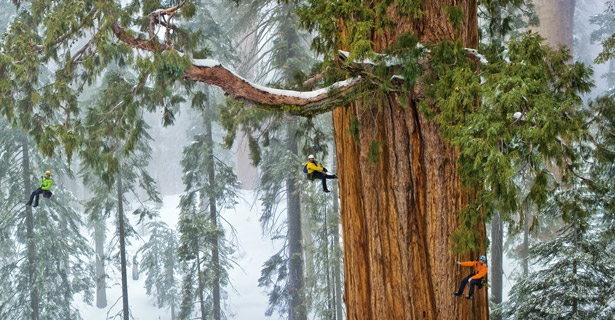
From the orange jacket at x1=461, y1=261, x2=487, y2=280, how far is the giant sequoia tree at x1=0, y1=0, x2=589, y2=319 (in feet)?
0.29

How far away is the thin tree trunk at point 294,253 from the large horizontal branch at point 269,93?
37.7ft

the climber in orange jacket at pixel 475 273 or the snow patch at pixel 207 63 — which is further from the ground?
the snow patch at pixel 207 63

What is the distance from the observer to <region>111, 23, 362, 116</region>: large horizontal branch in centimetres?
431

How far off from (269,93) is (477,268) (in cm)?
215

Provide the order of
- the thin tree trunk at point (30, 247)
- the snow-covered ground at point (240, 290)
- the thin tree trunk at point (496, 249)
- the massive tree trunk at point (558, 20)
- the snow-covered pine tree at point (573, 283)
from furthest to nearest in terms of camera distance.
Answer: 1. the snow-covered ground at point (240, 290)
2. the thin tree trunk at point (30, 247)
3. the massive tree trunk at point (558, 20)
4. the thin tree trunk at point (496, 249)
5. the snow-covered pine tree at point (573, 283)

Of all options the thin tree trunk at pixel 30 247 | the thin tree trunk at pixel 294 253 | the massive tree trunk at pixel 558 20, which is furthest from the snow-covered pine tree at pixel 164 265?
the massive tree trunk at pixel 558 20

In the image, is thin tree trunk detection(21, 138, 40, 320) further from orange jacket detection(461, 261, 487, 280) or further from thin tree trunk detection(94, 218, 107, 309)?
orange jacket detection(461, 261, 487, 280)

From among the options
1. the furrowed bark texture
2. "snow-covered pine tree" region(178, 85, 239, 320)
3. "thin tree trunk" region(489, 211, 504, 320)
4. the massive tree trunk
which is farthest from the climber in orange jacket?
the massive tree trunk

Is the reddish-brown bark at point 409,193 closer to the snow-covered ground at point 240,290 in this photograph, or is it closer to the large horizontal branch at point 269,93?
the large horizontal branch at point 269,93

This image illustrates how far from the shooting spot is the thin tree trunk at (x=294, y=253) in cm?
1625

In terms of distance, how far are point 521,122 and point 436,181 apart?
1.00m

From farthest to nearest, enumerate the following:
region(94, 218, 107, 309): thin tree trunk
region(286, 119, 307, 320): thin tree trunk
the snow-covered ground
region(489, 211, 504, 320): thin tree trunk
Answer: the snow-covered ground < region(94, 218, 107, 309): thin tree trunk < region(286, 119, 307, 320): thin tree trunk < region(489, 211, 504, 320): thin tree trunk

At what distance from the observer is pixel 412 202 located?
4.48m

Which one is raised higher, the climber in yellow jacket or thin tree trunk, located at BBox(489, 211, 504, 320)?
the climber in yellow jacket
